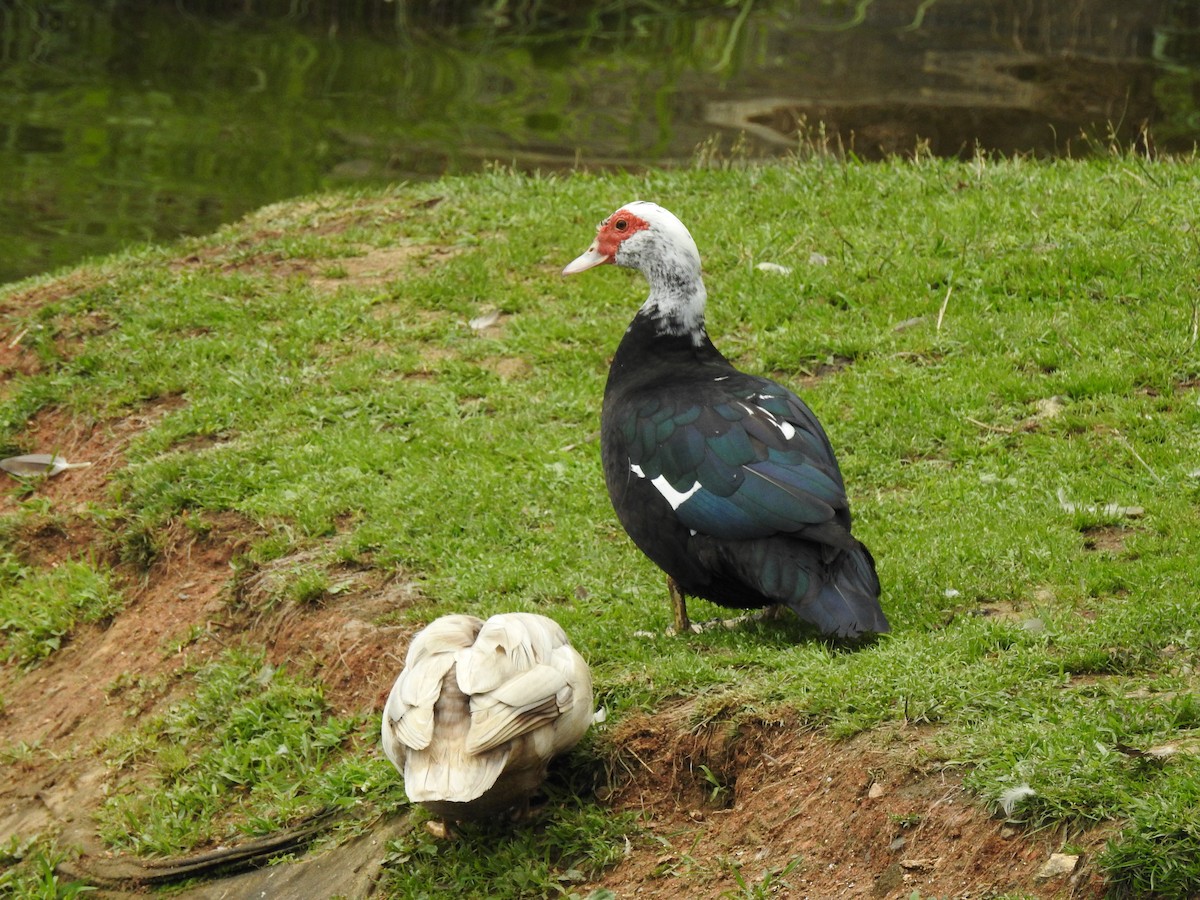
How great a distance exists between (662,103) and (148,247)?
7.37 meters

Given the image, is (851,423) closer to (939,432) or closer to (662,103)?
(939,432)

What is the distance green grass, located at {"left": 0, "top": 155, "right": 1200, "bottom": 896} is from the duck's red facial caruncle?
1.13 meters

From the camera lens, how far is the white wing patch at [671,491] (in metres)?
5.20

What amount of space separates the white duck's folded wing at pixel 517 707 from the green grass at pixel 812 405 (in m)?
0.49

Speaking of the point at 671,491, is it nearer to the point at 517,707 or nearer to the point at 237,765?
the point at 517,707

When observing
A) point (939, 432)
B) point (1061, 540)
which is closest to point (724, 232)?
point (939, 432)

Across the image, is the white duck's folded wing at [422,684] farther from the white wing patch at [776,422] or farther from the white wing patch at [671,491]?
the white wing patch at [776,422]

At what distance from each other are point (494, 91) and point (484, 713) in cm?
1338

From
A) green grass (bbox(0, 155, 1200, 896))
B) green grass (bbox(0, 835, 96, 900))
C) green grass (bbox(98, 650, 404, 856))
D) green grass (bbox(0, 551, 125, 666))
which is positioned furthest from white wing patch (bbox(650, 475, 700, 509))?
green grass (bbox(0, 551, 125, 666))

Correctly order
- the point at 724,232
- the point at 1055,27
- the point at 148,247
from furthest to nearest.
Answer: the point at 1055,27, the point at 148,247, the point at 724,232

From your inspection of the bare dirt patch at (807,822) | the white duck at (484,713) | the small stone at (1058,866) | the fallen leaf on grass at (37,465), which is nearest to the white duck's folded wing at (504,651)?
the white duck at (484,713)

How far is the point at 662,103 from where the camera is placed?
53.2 ft

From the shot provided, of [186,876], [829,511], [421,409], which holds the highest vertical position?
[829,511]

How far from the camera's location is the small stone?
3600 millimetres
